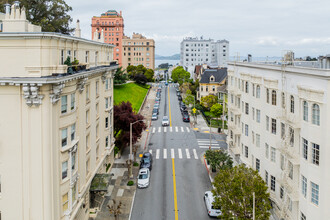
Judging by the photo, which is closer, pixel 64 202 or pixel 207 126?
pixel 64 202

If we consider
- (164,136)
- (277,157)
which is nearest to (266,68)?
(277,157)

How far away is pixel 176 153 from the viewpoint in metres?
47.4

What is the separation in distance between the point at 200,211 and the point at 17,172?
17.9 meters

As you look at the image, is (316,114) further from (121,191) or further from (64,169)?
(121,191)

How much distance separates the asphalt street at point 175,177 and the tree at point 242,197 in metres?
5.27

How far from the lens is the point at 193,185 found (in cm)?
3572

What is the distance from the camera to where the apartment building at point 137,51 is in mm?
151750

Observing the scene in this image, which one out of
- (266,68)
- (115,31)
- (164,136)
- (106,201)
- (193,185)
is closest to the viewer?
(266,68)

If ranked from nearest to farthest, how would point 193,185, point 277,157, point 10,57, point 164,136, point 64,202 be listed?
point 10,57 < point 64,202 < point 277,157 < point 193,185 < point 164,136

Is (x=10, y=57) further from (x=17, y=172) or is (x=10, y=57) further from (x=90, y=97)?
(x=90, y=97)

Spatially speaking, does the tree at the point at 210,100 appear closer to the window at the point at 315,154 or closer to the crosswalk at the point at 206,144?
the crosswalk at the point at 206,144

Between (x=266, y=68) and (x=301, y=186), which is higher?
(x=266, y=68)

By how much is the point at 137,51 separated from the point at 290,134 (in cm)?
13525

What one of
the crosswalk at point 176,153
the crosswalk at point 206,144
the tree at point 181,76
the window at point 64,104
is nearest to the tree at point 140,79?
the tree at point 181,76
